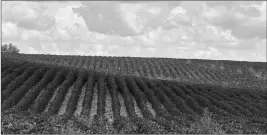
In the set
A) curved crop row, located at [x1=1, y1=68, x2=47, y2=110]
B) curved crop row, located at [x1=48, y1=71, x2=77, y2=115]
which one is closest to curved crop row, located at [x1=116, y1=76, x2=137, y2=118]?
curved crop row, located at [x1=48, y1=71, x2=77, y2=115]

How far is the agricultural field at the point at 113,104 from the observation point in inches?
659

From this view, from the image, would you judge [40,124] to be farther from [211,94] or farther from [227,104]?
[211,94]

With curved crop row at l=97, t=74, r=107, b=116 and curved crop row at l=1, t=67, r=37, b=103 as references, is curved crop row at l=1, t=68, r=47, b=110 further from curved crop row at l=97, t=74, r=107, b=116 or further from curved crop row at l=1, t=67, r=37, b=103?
curved crop row at l=97, t=74, r=107, b=116

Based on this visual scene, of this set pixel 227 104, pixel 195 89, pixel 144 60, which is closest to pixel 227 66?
pixel 144 60

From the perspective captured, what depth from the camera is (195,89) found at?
2791 centimetres

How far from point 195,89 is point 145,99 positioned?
216 inches

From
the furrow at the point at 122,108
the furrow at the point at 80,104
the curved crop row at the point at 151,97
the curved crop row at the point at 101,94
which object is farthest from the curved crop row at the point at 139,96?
the furrow at the point at 80,104

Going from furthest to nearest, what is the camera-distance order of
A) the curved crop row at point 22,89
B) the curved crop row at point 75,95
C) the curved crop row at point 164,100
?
the curved crop row at point 164,100
the curved crop row at point 22,89
the curved crop row at point 75,95

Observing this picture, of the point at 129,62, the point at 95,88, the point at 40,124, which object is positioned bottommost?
the point at 40,124

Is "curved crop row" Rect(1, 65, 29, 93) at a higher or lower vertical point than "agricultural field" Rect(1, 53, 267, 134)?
higher

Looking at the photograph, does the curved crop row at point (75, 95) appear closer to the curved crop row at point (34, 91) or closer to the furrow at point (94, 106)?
the furrow at point (94, 106)

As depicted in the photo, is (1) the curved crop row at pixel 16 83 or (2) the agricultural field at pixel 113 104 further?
(1) the curved crop row at pixel 16 83

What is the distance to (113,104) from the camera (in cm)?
2186

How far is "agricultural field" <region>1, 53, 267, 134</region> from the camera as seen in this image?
16734 millimetres
